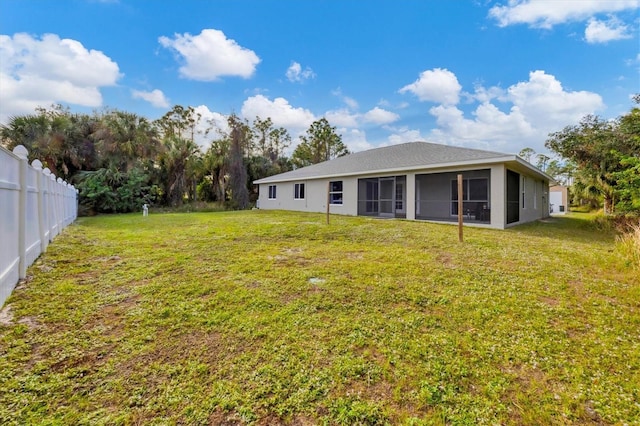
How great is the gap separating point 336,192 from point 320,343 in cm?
1318

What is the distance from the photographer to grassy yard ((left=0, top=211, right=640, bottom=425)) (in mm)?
1859

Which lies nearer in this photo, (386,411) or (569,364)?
(386,411)

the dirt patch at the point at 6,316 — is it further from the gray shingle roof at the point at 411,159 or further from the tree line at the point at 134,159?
the tree line at the point at 134,159

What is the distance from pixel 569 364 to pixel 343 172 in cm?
1275

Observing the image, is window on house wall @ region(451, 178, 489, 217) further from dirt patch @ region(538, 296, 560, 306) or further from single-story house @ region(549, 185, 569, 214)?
single-story house @ region(549, 185, 569, 214)

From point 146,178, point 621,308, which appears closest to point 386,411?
point 621,308

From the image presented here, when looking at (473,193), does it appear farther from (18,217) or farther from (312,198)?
(18,217)

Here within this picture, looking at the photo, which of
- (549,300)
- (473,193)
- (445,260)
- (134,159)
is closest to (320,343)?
(549,300)

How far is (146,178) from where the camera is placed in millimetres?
18062

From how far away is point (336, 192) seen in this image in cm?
1551

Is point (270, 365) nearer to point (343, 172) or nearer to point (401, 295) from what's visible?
point (401, 295)

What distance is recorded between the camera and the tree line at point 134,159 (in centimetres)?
1517

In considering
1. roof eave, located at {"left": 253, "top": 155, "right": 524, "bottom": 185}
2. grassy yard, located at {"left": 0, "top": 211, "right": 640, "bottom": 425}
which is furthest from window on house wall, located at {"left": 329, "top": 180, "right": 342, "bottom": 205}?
grassy yard, located at {"left": 0, "top": 211, "right": 640, "bottom": 425}

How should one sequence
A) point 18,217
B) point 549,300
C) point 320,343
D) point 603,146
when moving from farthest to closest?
point 603,146
point 18,217
point 549,300
point 320,343
